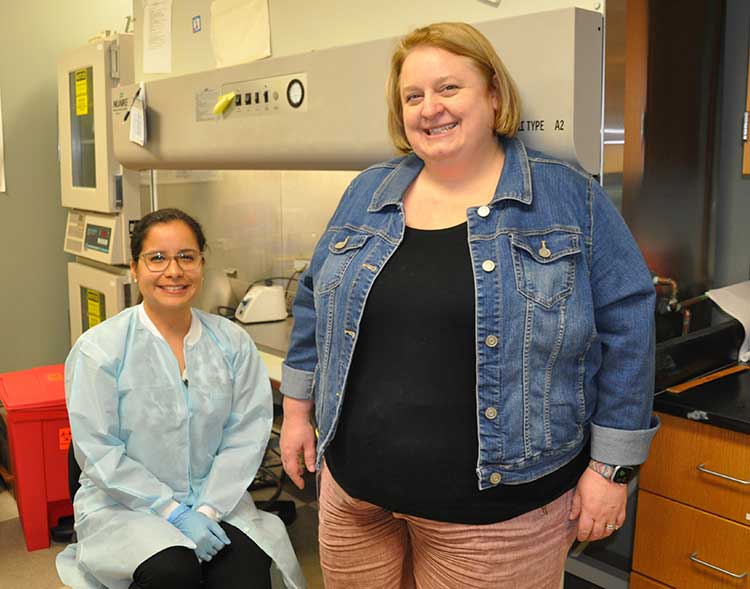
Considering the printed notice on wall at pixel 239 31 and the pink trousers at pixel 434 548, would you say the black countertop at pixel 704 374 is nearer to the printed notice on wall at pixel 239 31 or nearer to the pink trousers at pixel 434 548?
the pink trousers at pixel 434 548

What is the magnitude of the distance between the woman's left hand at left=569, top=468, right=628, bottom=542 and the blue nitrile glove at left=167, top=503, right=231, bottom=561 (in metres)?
0.82

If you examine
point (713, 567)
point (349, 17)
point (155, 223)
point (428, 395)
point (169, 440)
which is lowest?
point (713, 567)

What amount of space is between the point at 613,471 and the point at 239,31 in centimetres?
143

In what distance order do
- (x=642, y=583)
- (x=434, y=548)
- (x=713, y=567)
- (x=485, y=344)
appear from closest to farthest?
1. (x=485, y=344)
2. (x=434, y=548)
3. (x=713, y=567)
4. (x=642, y=583)

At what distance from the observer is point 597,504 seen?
115 centimetres

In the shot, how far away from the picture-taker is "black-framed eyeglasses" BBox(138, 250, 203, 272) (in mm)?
1774

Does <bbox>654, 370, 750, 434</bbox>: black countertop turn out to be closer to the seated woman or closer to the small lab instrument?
the seated woman

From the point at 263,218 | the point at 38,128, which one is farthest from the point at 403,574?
the point at 38,128

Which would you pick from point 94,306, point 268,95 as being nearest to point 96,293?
point 94,306

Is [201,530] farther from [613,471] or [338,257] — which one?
[613,471]

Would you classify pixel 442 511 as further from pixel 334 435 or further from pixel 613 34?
pixel 613 34

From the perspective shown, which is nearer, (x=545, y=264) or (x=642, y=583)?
(x=545, y=264)

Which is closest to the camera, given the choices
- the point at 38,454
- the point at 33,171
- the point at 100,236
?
the point at 38,454

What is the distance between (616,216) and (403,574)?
734 mm
